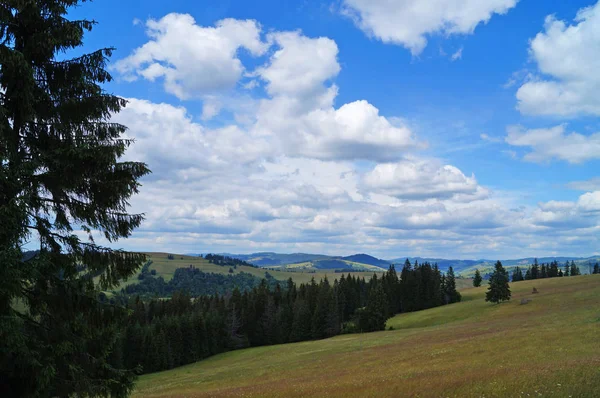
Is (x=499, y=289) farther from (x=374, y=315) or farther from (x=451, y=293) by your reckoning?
(x=451, y=293)

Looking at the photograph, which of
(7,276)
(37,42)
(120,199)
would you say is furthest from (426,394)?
(37,42)

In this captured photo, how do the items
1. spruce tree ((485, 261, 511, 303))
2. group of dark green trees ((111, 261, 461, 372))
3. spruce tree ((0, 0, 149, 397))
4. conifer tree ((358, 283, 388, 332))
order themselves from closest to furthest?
spruce tree ((0, 0, 149, 397))
group of dark green trees ((111, 261, 461, 372))
spruce tree ((485, 261, 511, 303))
conifer tree ((358, 283, 388, 332))

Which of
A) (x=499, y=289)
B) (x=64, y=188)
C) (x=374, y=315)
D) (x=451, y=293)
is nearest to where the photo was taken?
(x=64, y=188)

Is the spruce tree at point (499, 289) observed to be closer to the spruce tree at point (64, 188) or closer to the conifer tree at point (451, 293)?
the conifer tree at point (451, 293)

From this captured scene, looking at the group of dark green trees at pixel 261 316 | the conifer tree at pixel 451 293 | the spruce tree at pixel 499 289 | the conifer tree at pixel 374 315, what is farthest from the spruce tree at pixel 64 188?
the conifer tree at pixel 451 293

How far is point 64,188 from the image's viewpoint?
10305 millimetres

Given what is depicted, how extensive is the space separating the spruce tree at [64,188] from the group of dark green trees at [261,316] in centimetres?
7421

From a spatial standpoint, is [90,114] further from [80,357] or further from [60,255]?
[80,357]

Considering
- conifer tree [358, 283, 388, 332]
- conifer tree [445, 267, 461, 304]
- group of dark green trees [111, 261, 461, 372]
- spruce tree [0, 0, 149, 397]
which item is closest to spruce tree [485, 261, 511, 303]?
group of dark green trees [111, 261, 461, 372]

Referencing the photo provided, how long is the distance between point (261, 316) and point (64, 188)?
9802 centimetres

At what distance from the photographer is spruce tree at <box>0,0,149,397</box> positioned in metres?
9.55

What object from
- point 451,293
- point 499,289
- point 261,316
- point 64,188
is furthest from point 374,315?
point 64,188

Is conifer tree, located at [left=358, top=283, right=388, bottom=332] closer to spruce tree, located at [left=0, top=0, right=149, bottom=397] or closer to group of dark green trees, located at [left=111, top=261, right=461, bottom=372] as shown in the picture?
group of dark green trees, located at [left=111, top=261, right=461, bottom=372]

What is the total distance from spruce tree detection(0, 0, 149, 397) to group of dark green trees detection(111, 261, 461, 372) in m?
74.2
